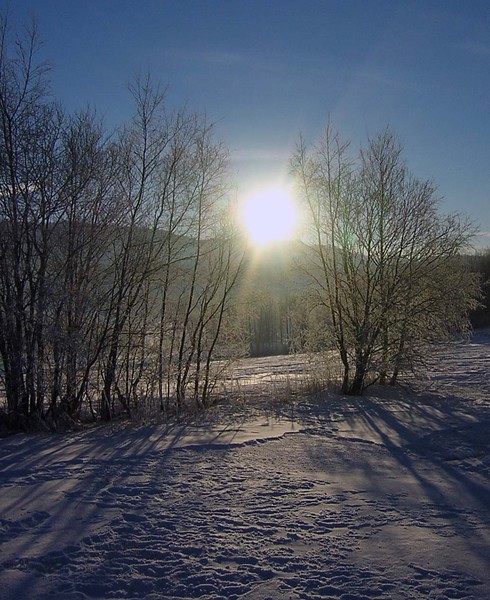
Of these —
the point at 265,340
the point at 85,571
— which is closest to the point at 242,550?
the point at 85,571

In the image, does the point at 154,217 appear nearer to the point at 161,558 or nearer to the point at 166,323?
the point at 166,323

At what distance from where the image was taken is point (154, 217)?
40.1ft

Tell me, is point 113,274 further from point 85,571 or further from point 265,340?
point 265,340

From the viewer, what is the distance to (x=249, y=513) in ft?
16.7

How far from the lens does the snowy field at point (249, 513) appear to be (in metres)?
3.79

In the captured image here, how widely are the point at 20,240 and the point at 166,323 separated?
373cm

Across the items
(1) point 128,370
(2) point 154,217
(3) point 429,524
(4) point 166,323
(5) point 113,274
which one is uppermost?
(2) point 154,217

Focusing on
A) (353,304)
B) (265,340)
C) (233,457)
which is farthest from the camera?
(265,340)

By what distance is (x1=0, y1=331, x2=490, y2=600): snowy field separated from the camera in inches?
149

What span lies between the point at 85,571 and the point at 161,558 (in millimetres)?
563

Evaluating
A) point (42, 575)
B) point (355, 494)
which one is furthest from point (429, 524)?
point (42, 575)

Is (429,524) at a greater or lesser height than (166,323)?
lesser

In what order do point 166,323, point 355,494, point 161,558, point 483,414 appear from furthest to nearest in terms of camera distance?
point 166,323 → point 483,414 → point 355,494 → point 161,558

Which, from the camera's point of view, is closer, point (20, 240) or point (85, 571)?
point (85, 571)
